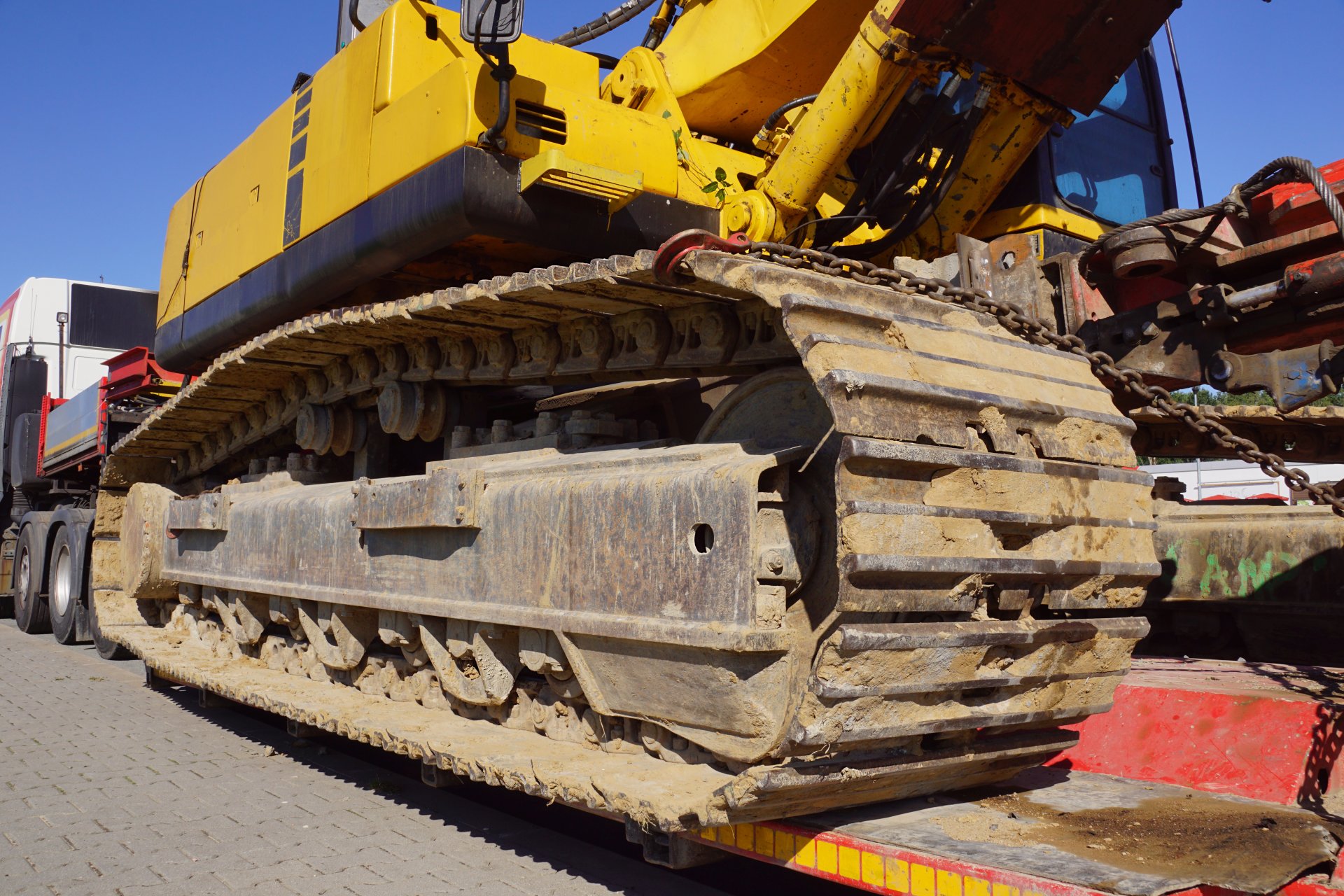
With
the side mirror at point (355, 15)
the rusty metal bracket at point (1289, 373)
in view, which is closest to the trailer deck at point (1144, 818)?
the rusty metal bracket at point (1289, 373)

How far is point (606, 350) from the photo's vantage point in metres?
3.80

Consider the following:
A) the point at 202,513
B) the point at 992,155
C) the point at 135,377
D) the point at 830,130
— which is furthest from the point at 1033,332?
the point at 135,377

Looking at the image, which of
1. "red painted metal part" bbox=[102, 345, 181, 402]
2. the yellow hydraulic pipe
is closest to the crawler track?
the yellow hydraulic pipe

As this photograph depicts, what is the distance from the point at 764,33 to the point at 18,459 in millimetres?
10840

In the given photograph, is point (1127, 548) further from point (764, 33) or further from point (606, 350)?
point (764, 33)

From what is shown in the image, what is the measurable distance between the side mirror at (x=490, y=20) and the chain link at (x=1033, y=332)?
1106mm

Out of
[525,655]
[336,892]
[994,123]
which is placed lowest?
[336,892]

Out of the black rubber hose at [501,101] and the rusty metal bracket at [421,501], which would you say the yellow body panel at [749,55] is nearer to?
the black rubber hose at [501,101]

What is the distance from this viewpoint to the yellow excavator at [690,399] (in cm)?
277

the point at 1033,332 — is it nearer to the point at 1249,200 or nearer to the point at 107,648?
the point at 1249,200

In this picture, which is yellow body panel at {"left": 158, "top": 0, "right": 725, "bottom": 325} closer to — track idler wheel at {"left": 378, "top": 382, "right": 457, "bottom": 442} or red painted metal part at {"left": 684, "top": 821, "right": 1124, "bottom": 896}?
track idler wheel at {"left": 378, "top": 382, "right": 457, "bottom": 442}

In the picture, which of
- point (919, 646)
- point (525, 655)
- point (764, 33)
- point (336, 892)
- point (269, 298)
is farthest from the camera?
point (269, 298)

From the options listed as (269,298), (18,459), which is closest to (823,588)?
(269,298)

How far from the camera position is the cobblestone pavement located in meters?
3.53
